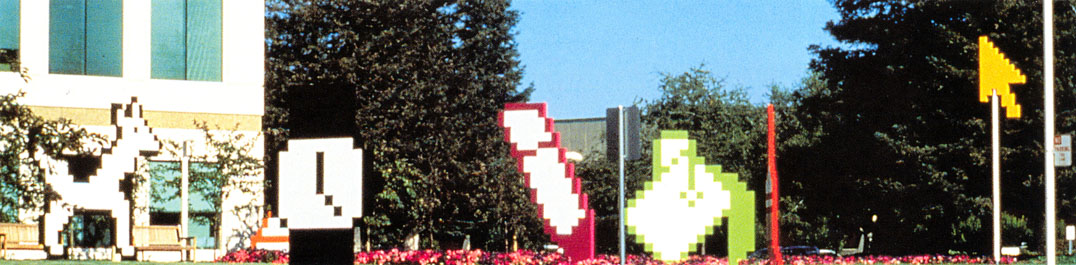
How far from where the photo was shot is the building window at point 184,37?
90.3 feet

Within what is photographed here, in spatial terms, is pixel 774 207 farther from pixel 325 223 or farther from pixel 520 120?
pixel 325 223

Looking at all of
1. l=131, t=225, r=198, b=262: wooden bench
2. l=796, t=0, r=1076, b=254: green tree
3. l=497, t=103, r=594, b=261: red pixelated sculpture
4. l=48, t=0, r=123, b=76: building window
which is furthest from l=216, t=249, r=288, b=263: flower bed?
l=796, t=0, r=1076, b=254: green tree

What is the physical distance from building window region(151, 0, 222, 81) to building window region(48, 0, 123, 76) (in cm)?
84

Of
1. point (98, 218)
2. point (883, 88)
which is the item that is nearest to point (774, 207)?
point (98, 218)

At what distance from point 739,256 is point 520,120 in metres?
2.88

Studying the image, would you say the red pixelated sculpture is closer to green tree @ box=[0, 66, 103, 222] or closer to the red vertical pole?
the red vertical pole

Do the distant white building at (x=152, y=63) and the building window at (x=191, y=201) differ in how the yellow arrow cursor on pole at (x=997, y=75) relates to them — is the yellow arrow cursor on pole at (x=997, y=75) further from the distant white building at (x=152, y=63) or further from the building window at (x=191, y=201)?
the building window at (x=191, y=201)

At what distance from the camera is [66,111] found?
1017 inches

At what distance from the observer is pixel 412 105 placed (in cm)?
3406

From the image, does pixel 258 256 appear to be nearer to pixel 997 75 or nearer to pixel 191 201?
pixel 191 201

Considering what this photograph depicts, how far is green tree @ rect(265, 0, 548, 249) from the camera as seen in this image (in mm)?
33031

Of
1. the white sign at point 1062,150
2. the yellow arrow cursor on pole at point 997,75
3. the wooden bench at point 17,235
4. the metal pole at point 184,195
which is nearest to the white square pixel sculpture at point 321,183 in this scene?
the wooden bench at point 17,235

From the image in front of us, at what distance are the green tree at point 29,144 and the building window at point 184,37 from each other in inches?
499

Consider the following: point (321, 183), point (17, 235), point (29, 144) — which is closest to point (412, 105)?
point (17, 235)
